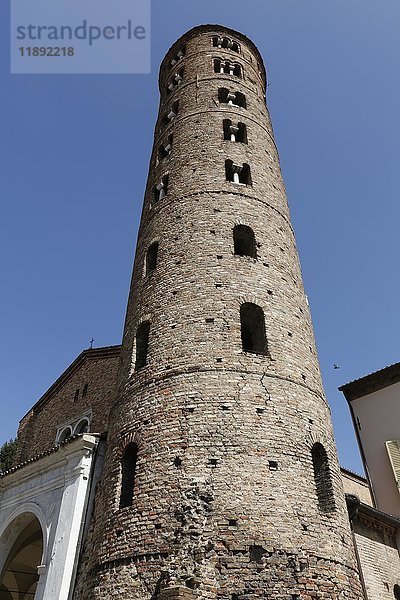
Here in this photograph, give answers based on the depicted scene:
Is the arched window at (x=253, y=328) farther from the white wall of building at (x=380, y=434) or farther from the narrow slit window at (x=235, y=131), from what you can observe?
the narrow slit window at (x=235, y=131)

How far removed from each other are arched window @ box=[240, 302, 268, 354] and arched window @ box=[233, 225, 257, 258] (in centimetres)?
146

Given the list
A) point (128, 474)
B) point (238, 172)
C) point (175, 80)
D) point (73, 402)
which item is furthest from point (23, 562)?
point (175, 80)

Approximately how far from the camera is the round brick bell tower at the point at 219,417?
7129mm

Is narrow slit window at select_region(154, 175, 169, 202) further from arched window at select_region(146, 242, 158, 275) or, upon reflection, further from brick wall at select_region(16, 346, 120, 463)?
brick wall at select_region(16, 346, 120, 463)

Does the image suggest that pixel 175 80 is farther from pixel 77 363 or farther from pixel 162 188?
pixel 77 363

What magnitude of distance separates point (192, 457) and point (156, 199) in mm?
7679

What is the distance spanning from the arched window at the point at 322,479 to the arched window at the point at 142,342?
3677 mm

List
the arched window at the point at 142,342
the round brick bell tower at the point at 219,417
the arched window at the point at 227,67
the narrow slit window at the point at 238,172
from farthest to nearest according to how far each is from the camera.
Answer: the arched window at the point at 227,67 < the narrow slit window at the point at 238,172 < the arched window at the point at 142,342 < the round brick bell tower at the point at 219,417

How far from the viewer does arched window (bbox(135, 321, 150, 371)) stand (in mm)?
10453

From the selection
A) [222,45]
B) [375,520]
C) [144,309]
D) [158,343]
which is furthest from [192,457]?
[222,45]

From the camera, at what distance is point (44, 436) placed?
16000 mm

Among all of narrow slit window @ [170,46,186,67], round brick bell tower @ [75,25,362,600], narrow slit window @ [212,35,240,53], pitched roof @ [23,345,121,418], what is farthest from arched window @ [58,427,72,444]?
narrow slit window @ [212,35,240,53]

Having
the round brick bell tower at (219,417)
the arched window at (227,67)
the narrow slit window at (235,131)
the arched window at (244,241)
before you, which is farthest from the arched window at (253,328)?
the arched window at (227,67)

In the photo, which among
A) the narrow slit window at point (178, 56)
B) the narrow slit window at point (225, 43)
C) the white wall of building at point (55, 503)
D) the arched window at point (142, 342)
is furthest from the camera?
the narrow slit window at point (178, 56)
